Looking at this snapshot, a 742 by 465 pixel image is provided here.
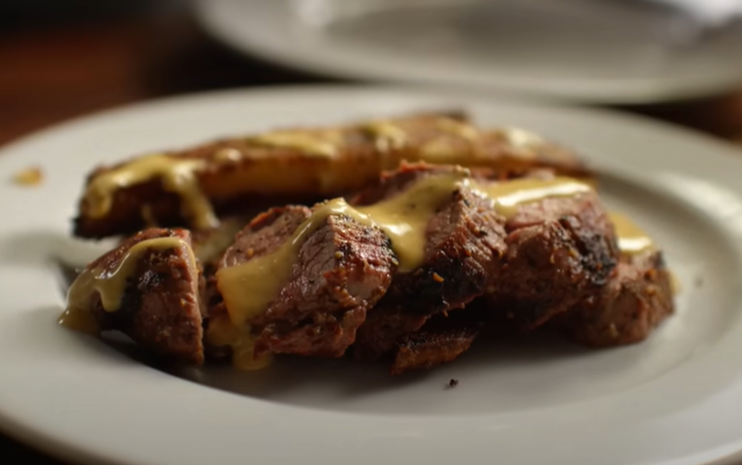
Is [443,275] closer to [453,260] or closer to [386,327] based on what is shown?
[453,260]

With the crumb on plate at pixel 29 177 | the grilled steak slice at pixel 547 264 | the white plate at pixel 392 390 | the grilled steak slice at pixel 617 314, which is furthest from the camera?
the crumb on plate at pixel 29 177

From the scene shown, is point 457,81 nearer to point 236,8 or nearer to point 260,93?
point 260,93

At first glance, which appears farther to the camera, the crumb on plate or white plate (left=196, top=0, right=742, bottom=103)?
white plate (left=196, top=0, right=742, bottom=103)

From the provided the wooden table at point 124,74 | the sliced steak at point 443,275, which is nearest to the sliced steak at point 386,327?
the sliced steak at point 443,275

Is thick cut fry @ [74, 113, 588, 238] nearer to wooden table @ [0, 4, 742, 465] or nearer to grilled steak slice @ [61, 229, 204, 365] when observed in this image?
grilled steak slice @ [61, 229, 204, 365]

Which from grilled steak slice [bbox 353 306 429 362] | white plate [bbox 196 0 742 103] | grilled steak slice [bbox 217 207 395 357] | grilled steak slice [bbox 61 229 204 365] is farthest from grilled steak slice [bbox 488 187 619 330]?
white plate [bbox 196 0 742 103]

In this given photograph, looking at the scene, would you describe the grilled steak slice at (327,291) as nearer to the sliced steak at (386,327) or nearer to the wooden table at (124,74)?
the sliced steak at (386,327)
